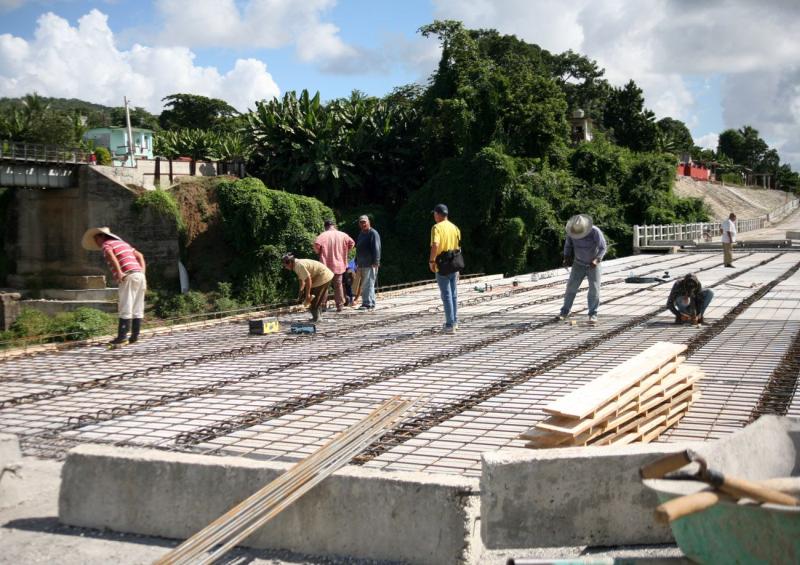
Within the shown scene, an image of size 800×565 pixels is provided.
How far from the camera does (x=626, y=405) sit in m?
4.47

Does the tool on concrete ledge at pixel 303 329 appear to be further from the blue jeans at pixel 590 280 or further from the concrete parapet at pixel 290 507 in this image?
the concrete parapet at pixel 290 507

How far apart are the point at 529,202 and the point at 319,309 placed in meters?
28.2

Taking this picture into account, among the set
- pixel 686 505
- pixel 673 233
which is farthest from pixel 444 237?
pixel 673 233

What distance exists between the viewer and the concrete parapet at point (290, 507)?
346 centimetres

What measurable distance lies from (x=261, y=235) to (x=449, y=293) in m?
27.0

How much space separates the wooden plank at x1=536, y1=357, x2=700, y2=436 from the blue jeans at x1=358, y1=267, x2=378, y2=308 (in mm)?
7342

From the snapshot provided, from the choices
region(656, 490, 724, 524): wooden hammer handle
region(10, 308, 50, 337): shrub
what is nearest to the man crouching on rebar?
region(656, 490, 724, 524): wooden hammer handle

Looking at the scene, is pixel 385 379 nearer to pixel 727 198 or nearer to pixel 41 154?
pixel 41 154

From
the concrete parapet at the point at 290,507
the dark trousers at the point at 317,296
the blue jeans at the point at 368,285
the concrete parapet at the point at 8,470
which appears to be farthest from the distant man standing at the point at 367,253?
the concrete parapet at the point at 290,507

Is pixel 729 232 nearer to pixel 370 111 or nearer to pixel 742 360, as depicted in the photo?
pixel 742 360

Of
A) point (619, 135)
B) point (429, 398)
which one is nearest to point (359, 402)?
point (429, 398)

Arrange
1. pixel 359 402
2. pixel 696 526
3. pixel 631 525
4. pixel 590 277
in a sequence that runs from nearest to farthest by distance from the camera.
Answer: pixel 696 526
pixel 631 525
pixel 359 402
pixel 590 277

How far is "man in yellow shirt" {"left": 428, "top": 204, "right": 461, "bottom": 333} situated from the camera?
30.0 feet

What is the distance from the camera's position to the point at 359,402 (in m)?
6.10
